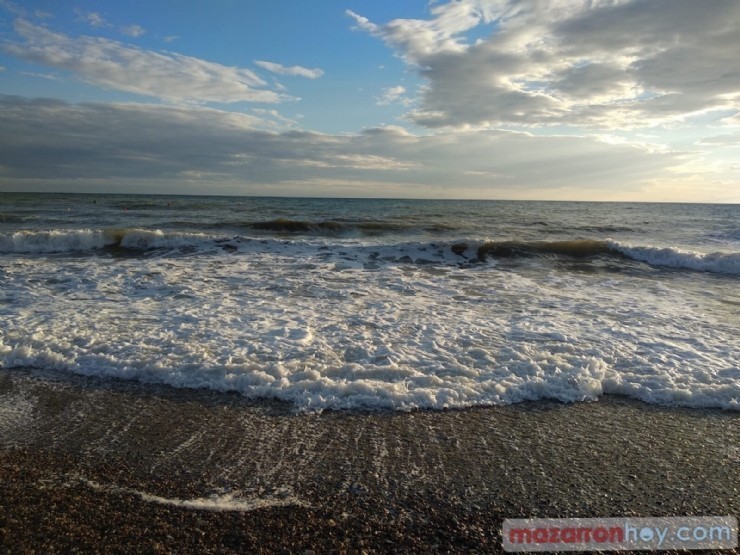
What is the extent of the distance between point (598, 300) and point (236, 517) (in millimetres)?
8450

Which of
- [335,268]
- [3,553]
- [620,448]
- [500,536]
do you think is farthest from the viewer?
[335,268]

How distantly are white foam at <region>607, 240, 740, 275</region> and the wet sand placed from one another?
38.9ft

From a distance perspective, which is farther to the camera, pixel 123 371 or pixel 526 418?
pixel 123 371

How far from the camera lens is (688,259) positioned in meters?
14.6

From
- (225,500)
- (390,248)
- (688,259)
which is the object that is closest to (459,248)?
(390,248)

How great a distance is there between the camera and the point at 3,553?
2498 mm

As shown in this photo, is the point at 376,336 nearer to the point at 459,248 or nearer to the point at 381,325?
the point at 381,325

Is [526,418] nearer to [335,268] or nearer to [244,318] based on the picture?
[244,318]

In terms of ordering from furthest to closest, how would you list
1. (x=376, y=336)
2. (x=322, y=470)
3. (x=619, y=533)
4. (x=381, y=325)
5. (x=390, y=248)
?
(x=390, y=248) < (x=381, y=325) < (x=376, y=336) < (x=322, y=470) < (x=619, y=533)

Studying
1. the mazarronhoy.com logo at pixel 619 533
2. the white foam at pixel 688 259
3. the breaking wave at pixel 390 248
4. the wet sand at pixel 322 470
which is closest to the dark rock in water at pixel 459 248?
the breaking wave at pixel 390 248

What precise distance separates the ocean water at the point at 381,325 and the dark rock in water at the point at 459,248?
143cm

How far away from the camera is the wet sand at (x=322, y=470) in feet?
9.06

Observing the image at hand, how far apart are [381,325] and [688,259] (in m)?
13.0

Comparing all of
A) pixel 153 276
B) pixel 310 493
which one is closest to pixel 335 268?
pixel 153 276
